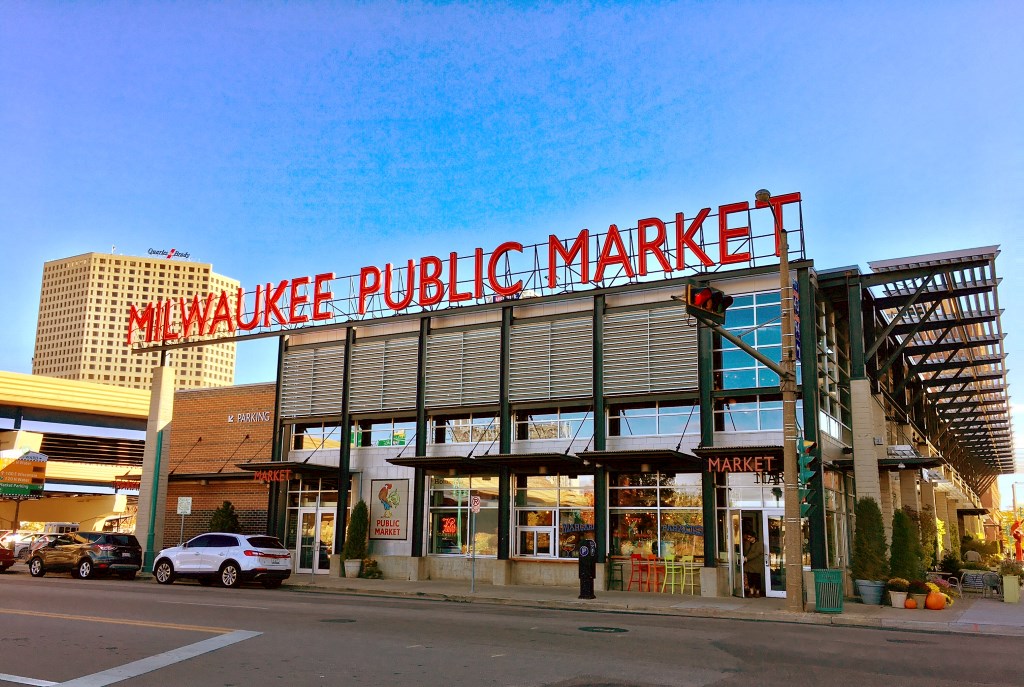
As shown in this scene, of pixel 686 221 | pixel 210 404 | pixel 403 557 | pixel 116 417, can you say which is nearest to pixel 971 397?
pixel 686 221

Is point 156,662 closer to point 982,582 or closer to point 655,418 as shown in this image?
point 655,418

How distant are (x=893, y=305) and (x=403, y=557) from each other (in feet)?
64.0

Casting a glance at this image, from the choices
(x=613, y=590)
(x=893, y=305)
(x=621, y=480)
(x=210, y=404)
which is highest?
(x=893, y=305)

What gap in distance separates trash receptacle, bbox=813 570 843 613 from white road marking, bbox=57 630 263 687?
42.2ft

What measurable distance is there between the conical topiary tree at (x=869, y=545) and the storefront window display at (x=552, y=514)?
320 inches

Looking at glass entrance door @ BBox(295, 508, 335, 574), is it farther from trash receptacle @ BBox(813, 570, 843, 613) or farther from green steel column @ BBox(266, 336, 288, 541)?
trash receptacle @ BBox(813, 570, 843, 613)

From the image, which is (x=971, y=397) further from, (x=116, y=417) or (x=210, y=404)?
(x=116, y=417)

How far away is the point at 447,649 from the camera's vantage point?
12734mm

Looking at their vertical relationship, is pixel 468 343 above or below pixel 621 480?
above

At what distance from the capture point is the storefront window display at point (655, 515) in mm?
26391

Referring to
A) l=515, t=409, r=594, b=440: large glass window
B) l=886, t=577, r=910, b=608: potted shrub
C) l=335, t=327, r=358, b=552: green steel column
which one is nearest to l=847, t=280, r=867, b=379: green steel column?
l=886, t=577, r=910, b=608: potted shrub

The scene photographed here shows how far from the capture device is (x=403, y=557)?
30719mm

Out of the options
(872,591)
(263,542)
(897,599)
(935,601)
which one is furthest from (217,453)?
(935,601)

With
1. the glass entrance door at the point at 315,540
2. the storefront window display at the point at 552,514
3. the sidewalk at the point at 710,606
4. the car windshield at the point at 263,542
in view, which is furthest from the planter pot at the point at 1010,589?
the glass entrance door at the point at 315,540
